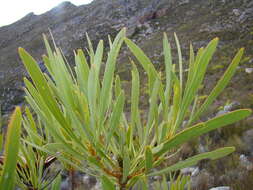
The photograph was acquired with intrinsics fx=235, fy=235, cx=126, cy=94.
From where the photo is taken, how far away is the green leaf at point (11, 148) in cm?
10

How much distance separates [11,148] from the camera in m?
0.10

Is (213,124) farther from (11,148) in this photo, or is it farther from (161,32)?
(161,32)

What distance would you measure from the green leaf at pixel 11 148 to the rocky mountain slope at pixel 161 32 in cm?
119

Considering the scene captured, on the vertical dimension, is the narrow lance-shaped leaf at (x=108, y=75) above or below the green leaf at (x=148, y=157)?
above

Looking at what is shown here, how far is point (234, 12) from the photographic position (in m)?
8.19

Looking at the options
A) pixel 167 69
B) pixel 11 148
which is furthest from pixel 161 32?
pixel 11 148

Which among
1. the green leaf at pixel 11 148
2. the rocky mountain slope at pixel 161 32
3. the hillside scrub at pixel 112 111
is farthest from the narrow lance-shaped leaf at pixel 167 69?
the rocky mountain slope at pixel 161 32

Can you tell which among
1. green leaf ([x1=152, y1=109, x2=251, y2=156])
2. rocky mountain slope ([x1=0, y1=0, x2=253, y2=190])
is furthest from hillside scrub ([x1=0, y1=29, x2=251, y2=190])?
rocky mountain slope ([x1=0, y1=0, x2=253, y2=190])

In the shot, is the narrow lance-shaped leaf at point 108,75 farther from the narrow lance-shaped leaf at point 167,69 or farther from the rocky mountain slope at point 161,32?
the rocky mountain slope at point 161,32

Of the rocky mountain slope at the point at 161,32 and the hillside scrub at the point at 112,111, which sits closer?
the hillside scrub at the point at 112,111

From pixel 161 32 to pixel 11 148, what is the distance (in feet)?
32.8

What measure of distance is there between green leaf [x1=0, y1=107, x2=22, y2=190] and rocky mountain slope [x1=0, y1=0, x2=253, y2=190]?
1188mm

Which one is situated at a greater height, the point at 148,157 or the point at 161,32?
the point at 148,157

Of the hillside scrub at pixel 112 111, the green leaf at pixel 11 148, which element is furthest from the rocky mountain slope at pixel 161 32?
the green leaf at pixel 11 148
